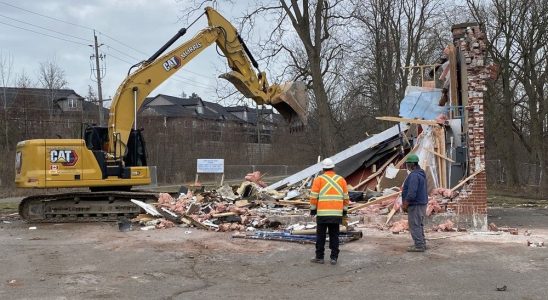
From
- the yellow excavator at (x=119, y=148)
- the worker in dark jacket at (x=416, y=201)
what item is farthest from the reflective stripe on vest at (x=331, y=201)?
the yellow excavator at (x=119, y=148)

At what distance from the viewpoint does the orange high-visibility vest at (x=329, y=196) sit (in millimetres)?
9266

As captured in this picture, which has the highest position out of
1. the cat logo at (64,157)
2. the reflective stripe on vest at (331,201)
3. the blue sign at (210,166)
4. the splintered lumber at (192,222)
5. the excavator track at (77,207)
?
the cat logo at (64,157)

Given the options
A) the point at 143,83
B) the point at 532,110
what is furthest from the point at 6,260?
the point at 532,110

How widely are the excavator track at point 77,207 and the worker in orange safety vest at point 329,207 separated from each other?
8.13m

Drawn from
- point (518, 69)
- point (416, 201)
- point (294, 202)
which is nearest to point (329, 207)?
point (416, 201)

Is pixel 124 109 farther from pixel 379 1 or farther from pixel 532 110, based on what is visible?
pixel 379 1

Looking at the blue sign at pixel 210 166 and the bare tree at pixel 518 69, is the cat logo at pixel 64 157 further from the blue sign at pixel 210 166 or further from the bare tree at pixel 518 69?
the bare tree at pixel 518 69

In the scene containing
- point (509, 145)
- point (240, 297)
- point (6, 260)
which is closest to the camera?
point (240, 297)

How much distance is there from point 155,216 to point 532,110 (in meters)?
27.4

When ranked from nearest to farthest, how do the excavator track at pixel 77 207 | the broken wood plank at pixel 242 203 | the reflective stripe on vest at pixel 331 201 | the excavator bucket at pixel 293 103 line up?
the reflective stripe on vest at pixel 331 201
the broken wood plank at pixel 242 203
the excavator track at pixel 77 207
the excavator bucket at pixel 293 103

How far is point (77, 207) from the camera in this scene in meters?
16.2

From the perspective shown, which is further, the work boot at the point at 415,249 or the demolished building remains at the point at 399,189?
the demolished building remains at the point at 399,189

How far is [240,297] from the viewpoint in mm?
7539

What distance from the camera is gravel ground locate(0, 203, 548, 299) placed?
7.78 meters
